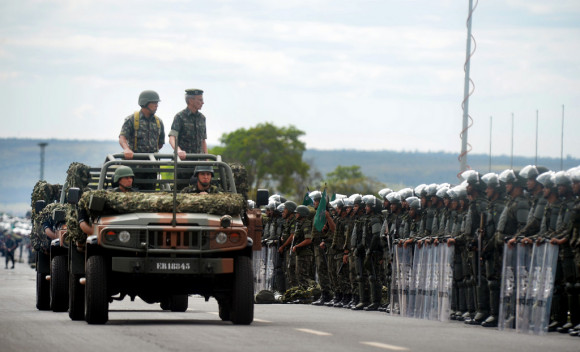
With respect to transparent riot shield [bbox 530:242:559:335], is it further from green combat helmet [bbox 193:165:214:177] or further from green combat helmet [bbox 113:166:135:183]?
green combat helmet [bbox 113:166:135:183]

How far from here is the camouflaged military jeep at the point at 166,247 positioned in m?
18.0

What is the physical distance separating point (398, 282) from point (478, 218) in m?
3.32

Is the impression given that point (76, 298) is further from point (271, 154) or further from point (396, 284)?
point (271, 154)

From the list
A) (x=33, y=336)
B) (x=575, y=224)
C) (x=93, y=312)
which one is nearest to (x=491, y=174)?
(x=575, y=224)

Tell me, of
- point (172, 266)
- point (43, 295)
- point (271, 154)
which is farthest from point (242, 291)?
point (271, 154)

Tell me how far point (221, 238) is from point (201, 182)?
142cm

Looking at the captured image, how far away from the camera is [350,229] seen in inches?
1086

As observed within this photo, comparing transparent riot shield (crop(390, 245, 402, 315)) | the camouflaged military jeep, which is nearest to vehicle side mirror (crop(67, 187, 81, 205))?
the camouflaged military jeep

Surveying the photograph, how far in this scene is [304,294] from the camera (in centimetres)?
2931

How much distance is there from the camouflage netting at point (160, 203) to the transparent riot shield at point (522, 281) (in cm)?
402

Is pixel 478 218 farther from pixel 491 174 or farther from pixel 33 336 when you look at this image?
pixel 33 336

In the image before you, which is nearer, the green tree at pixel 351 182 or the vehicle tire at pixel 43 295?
the vehicle tire at pixel 43 295

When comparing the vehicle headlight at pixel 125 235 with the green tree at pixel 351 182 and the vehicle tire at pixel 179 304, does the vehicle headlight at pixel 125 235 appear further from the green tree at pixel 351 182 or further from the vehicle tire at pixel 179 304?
the green tree at pixel 351 182

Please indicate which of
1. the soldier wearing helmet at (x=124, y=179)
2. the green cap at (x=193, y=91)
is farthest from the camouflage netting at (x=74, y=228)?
the green cap at (x=193, y=91)
